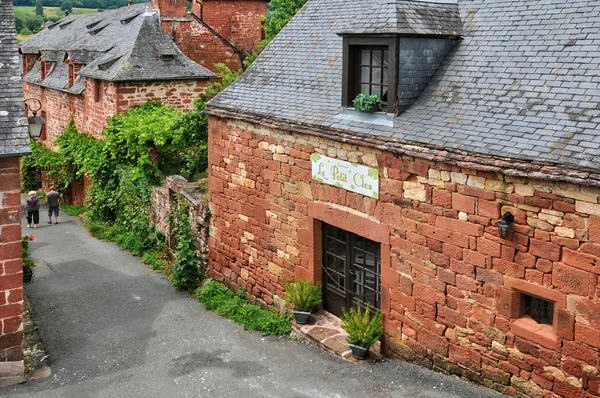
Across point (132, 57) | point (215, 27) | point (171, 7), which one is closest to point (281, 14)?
point (215, 27)

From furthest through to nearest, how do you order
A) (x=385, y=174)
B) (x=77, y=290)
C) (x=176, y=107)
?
(x=176, y=107)
(x=77, y=290)
(x=385, y=174)

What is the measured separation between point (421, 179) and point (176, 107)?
1469 cm

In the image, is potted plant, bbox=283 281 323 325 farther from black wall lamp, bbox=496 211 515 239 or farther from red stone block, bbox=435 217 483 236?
black wall lamp, bbox=496 211 515 239

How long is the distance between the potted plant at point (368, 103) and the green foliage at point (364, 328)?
2.67 meters

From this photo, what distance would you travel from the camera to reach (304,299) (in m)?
10.5

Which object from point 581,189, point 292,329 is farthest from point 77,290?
point 581,189

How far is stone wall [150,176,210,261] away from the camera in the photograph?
1356 centimetres

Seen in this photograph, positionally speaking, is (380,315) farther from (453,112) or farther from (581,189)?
(581,189)

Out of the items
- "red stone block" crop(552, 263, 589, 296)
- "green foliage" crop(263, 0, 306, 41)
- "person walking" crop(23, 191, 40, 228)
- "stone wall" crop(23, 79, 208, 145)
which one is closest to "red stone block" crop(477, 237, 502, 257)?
"red stone block" crop(552, 263, 589, 296)

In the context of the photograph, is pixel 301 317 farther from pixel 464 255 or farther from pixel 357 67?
pixel 357 67

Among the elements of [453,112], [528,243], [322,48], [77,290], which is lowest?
[77,290]

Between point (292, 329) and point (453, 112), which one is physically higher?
point (453, 112)

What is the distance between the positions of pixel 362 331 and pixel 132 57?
15.0 m

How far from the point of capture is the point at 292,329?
1073 centimetres
